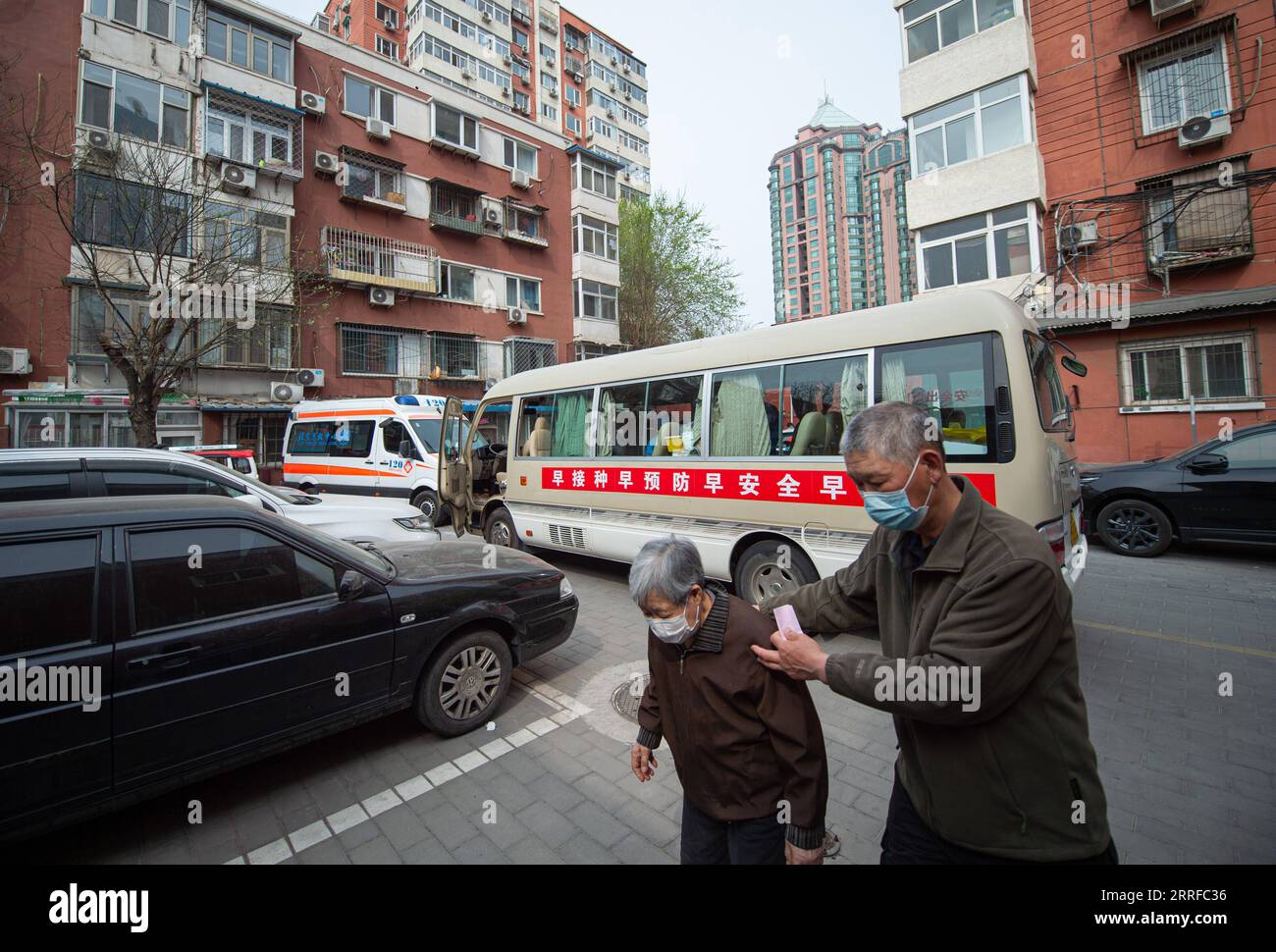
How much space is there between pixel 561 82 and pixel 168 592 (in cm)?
4481

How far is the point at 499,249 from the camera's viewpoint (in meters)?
23.8

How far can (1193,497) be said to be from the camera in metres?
7.26

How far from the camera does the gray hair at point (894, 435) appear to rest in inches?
64.1

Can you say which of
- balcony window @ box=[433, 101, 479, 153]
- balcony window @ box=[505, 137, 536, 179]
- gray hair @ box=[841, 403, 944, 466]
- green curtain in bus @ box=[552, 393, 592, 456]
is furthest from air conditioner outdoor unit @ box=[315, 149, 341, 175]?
gray hair @ box=[841, 403, 944, 466]

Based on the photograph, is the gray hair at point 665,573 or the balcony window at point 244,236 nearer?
the gray hair at point 665,573

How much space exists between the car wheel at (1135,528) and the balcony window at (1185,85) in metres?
10.9

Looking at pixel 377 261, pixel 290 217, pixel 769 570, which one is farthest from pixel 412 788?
pixel 377 261

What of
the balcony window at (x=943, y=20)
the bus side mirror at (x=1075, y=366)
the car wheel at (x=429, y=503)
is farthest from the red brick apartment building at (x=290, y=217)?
the bus side mirror at (x=1075, y=366)

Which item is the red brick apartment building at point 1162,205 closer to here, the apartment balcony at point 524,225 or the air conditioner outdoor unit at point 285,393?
the apartment balcony at point 524,225

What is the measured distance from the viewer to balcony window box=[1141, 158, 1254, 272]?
12.0 meters

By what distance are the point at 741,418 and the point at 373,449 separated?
9849mm

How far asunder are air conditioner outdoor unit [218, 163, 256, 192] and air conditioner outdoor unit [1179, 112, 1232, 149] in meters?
24.0

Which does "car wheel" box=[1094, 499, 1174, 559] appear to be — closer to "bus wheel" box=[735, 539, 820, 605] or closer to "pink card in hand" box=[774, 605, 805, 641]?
"bus wheel" box=[735, 539, 820, 605]
